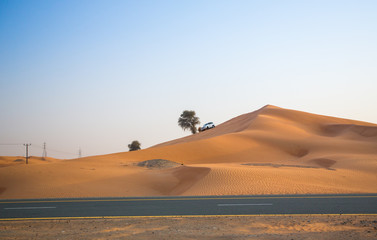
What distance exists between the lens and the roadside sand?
9.50 m

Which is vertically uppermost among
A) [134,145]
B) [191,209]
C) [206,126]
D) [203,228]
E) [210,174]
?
[206,126]

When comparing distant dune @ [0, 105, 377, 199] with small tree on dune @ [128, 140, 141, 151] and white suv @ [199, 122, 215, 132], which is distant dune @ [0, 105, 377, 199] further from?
small tree on dune @ [128, 140, 141, 151]

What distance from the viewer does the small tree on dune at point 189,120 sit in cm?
9925

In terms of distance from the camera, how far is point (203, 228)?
34.5 ft

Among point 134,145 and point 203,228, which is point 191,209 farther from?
point 134,145

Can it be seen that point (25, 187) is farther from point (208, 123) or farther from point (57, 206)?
point (208, 123)

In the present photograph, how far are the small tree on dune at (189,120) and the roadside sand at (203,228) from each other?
86989 millimetres

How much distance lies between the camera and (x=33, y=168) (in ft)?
113

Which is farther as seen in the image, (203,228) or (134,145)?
(134,145)

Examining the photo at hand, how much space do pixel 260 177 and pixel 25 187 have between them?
18.6m

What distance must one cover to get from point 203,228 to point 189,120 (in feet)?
292

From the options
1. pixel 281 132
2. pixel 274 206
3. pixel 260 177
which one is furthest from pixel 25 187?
pixel 281 132

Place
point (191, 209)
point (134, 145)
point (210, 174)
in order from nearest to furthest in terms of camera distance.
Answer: point (191, 209) → point (210, 174) → point (134, 145)

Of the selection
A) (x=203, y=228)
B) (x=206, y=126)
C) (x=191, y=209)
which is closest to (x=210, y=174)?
(x=191, y=209)
